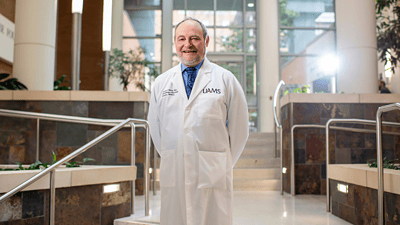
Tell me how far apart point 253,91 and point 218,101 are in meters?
12.3

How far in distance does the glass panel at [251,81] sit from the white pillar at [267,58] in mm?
663

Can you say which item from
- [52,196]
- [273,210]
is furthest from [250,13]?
[52,196]

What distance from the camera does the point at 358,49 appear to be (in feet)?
23.6

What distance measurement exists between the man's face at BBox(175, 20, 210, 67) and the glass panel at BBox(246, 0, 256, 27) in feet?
42.8

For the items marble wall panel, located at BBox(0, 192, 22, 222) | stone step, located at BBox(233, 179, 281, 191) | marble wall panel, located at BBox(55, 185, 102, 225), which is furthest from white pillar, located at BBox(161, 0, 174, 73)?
marble wall panel, located at BBox(0, 192, 22, 222)

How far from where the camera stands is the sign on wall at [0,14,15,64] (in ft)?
40.9

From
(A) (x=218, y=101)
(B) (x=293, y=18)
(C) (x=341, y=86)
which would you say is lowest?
(A) (x=218, y=101)

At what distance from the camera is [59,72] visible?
12055 mm

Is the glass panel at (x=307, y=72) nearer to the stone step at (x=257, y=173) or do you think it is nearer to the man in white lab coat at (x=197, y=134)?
the stone step at (x=257, y=173)

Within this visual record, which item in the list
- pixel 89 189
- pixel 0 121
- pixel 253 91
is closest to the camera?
pixel 89 189

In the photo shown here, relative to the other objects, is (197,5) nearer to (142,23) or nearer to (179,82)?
(142,23)

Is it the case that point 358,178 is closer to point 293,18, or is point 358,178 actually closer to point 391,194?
point 391,194

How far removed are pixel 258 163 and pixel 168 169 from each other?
5.10 metres

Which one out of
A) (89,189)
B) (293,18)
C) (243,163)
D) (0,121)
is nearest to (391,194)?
(89,189)
